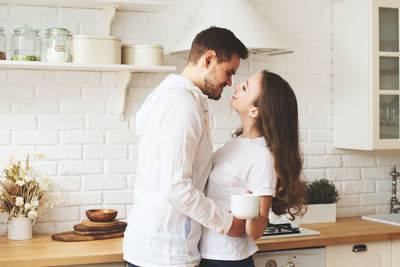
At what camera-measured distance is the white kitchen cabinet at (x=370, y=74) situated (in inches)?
128

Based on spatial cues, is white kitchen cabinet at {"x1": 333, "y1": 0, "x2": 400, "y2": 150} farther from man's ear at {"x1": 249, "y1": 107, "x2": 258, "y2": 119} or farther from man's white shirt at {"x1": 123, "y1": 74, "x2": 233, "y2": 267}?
man's white shirt at {"x1": 123, "y1": 74, "x2": 233, "y2": 267}

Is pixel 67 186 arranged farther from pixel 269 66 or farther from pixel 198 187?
pixel 269 66

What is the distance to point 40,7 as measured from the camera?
2.96 meters

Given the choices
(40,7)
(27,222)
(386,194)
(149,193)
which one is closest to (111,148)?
(27,222)

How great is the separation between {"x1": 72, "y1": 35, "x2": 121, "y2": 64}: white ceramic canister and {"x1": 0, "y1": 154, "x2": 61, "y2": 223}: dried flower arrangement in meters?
0.55

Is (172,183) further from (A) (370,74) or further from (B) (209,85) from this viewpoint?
(A) (370,74)

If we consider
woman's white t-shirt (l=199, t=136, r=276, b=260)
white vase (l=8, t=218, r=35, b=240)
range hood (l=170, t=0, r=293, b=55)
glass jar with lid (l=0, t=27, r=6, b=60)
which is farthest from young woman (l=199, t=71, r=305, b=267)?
glass jar with lid (l=0, t=27, r=6, b=60)

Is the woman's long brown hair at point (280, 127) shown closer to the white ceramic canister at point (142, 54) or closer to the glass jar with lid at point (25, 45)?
the white ceramic canister at point (142, 54)

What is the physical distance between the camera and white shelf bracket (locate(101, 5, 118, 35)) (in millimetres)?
2945

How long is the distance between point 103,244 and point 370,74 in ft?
5.77

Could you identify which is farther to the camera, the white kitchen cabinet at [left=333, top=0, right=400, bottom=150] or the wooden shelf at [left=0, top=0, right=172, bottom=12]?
the white kitchen cabinet at [left=333, top=0, right=400, bottom=150]

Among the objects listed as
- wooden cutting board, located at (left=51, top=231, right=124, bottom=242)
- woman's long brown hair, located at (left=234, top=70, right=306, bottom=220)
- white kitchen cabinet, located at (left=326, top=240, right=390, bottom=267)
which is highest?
woman's long brown hair, located at (left=234, top=70, right=306, bottom=220)

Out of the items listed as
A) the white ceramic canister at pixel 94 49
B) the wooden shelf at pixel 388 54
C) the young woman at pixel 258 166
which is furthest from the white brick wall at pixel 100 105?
the young woman at pixel 258 166

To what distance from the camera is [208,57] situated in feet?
7.21
